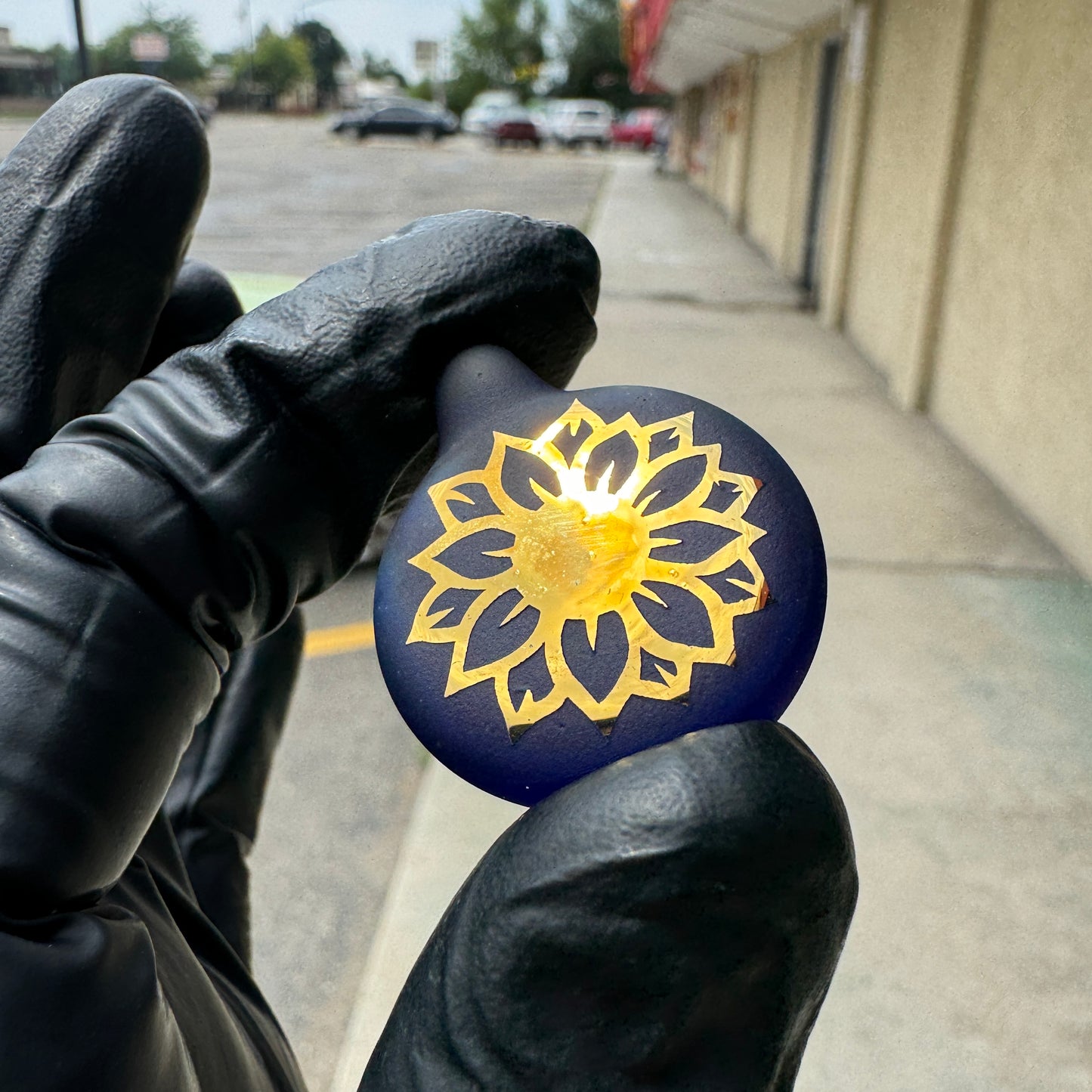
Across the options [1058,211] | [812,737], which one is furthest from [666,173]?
[812,737]

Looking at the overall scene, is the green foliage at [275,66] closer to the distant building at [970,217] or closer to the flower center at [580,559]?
the distant building at [970,217]

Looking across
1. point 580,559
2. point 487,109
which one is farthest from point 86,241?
point 487,109

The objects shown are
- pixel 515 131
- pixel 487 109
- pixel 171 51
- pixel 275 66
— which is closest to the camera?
pixel 171 51

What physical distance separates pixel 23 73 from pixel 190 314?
1991 mm

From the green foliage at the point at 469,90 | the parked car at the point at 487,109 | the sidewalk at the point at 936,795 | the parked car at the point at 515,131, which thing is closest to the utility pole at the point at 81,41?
the sidewalk at the point at 936,795

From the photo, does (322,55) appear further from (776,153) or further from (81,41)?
(81,41)

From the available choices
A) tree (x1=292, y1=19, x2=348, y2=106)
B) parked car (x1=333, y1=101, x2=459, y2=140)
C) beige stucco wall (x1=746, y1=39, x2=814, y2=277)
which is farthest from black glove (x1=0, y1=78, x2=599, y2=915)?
tree (x1=292, y1=19, x2=348, y2=106)

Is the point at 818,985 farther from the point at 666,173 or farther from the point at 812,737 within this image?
the point at 666,173

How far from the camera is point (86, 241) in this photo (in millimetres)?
774

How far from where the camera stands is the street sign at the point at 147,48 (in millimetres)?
4242

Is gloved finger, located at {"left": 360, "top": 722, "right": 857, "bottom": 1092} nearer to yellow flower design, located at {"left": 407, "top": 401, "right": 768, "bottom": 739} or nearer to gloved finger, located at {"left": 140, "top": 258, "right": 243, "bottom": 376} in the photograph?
yellow flower design, located at {"left": 407, "top": 401, "right": 768, "bottom": 739}

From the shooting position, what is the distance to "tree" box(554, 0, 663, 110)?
40625 millimetres

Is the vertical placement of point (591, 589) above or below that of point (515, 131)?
above

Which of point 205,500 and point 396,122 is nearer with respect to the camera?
point 205,500
